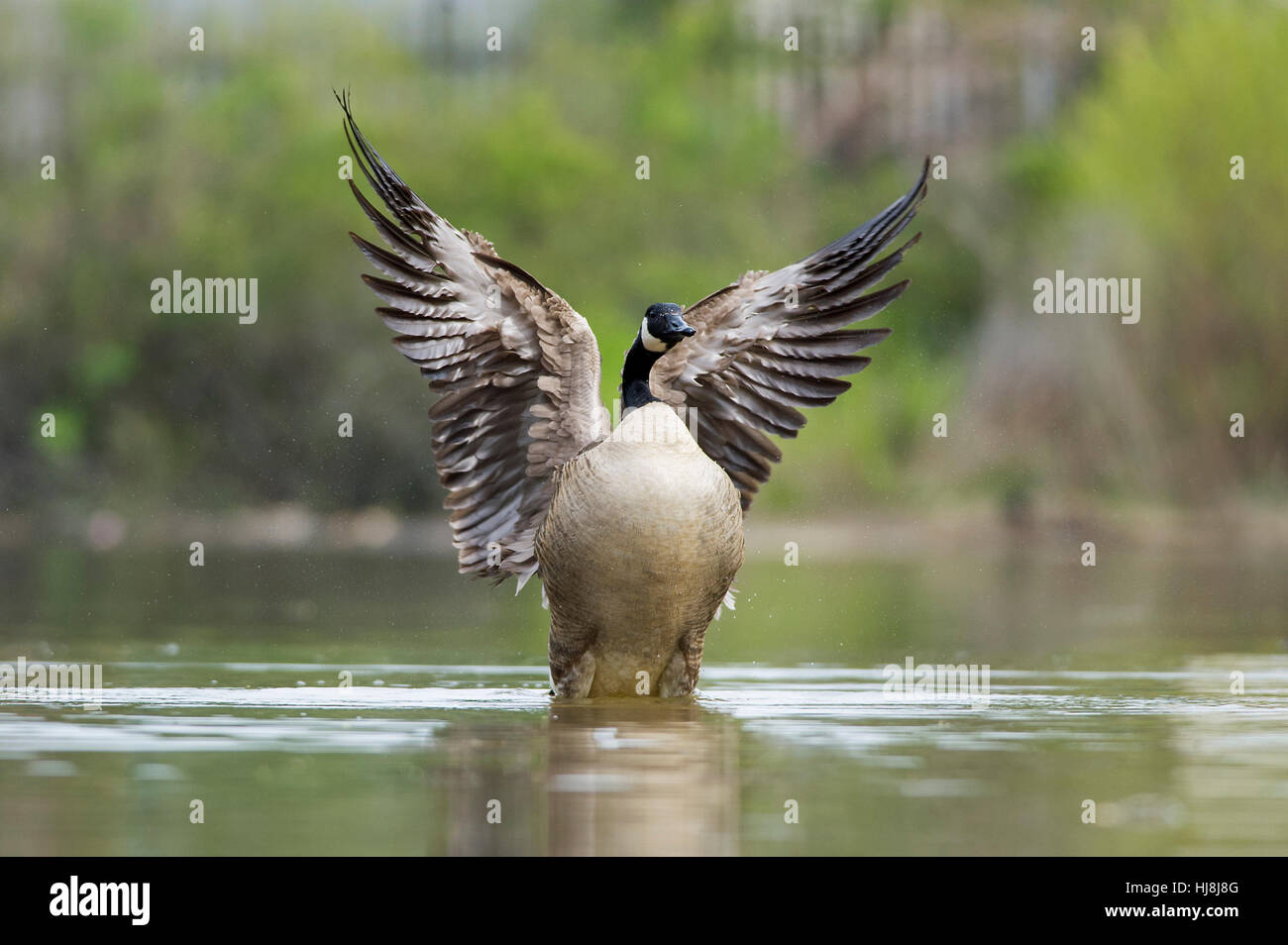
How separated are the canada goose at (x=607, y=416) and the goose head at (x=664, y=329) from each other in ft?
0.05

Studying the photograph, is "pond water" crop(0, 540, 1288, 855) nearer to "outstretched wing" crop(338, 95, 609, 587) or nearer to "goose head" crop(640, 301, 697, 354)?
"outstretched wing" crop(338, 95, 609, 587)

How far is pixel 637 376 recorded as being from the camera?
10492 millimetres

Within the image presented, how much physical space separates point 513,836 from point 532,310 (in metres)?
4.73

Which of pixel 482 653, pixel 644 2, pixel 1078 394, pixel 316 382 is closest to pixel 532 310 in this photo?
pixel 482 653

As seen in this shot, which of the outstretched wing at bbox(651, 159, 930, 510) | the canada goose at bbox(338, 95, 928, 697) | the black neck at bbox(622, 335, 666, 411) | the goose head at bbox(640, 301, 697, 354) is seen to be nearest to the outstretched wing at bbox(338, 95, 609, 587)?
the canada goose at bbox(338, 95, 928, 697)

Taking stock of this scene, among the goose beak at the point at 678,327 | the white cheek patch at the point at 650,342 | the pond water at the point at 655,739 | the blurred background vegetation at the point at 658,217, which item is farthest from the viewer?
the blurred background vegetation at the point at 658,217

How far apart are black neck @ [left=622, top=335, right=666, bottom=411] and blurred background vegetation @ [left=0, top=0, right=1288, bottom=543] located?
21198 millimetres

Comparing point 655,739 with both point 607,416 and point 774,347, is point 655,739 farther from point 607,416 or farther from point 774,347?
point 774,347

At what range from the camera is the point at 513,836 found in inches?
245

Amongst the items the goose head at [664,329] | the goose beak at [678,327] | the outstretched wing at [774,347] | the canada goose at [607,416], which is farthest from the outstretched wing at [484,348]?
the outstretched wing at [774,347]

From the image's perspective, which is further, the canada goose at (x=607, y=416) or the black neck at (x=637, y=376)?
the black neck at (x=637, y=376)

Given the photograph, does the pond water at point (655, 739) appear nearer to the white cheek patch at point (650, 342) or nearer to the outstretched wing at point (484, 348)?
the outstretched wing at point (484, 348)

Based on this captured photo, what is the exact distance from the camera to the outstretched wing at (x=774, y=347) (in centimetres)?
1131
